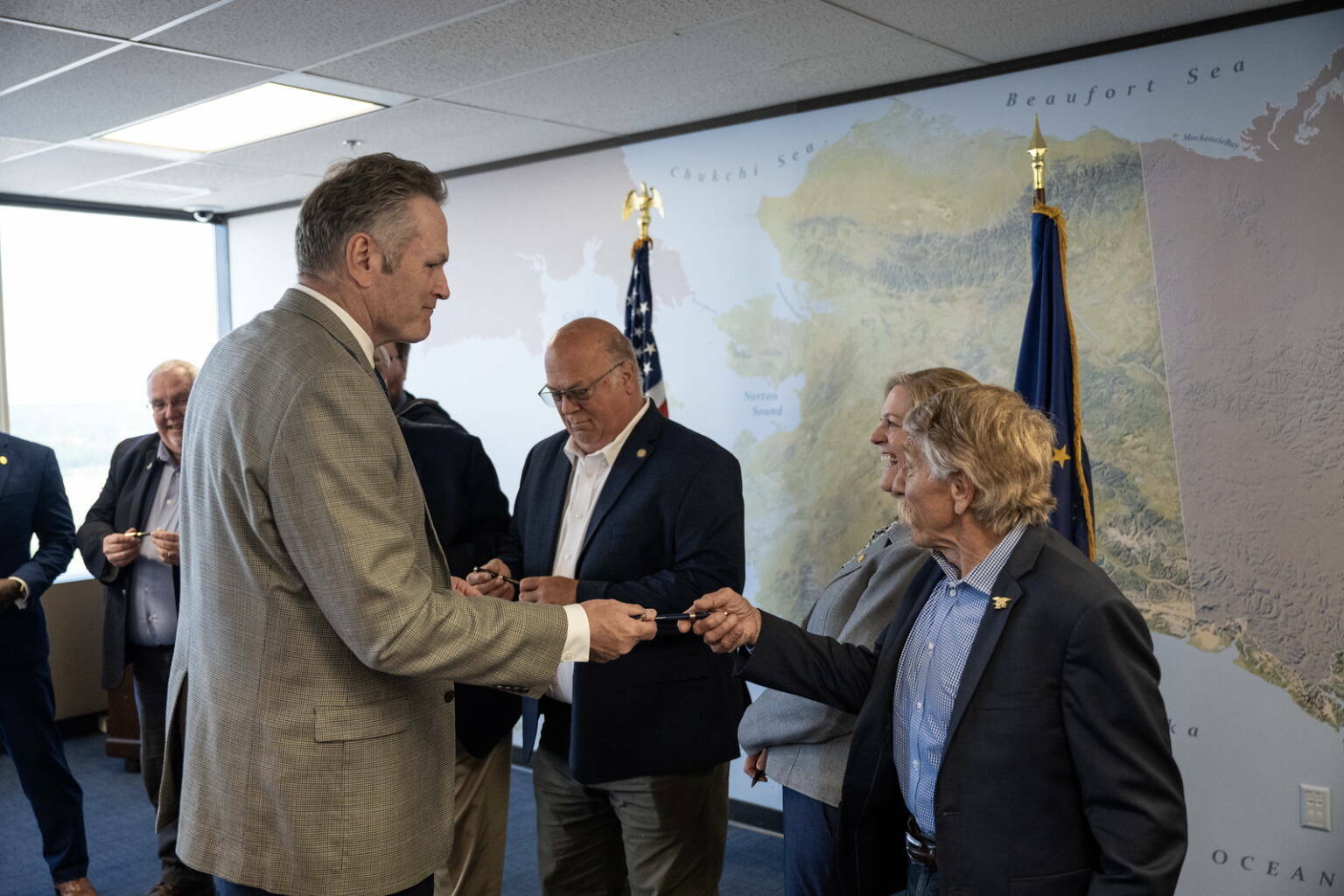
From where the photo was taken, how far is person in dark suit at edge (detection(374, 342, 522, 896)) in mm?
2883

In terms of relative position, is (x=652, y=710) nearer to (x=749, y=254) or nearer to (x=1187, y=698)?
(x=1187, y=698)

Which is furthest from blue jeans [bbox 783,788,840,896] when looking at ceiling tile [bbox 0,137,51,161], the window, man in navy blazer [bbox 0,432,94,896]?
the window

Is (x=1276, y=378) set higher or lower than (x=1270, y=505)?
higher

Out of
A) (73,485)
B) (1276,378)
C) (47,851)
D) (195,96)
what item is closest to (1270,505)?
(1276,378)

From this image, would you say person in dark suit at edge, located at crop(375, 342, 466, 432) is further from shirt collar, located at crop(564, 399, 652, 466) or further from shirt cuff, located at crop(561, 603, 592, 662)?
shirt cuff, located at crop(561, 603, 592, 662)

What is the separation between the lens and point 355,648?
1643 mm

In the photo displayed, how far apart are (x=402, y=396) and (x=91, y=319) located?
3684 mm

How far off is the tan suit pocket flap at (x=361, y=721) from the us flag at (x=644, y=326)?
253 centimetres

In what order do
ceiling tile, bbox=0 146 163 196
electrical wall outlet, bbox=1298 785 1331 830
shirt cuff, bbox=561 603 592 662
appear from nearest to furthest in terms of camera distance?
1. shirt cuff, bbox=561 603 592 662
2. electrical wall outlet, bbox=1298 785 1331 830
3. ceiling tile, bbox=0 146 163 196

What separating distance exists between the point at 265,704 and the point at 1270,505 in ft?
8.83

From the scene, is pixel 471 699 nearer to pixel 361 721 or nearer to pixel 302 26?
pixel 361 721

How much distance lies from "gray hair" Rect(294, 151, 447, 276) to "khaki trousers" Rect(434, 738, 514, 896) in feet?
5.02

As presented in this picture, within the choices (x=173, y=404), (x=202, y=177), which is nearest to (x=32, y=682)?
(x=173, y=404)

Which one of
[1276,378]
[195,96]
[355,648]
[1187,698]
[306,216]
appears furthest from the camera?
[195,96]
